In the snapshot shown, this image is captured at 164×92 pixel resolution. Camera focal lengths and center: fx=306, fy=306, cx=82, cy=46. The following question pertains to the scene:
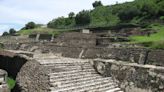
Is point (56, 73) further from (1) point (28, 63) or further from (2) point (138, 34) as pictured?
(2) point (138, 34)

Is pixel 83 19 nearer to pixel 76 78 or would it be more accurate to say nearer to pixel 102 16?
pixel 102 16

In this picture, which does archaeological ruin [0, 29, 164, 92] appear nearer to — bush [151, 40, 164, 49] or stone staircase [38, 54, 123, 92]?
stone staircase [38, 54, 123, 92]

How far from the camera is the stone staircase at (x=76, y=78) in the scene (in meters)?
10.4

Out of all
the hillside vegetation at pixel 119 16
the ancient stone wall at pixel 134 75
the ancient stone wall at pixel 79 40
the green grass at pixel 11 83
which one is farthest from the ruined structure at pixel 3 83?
the hillside vegetation at pixel 119 16

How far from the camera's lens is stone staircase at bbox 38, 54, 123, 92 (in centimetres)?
1043

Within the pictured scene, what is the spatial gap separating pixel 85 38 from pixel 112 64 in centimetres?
1129

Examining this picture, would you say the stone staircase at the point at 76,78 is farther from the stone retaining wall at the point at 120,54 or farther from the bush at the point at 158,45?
the bush at the point at 158,45

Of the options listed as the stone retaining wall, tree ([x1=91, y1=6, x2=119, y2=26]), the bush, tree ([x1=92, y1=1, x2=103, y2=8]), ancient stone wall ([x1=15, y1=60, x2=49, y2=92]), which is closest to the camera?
ancient stone wall ([x1=15, y1=60, x2=49, y2=92])

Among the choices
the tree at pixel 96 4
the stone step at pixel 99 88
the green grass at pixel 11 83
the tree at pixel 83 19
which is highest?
the tree at pixel 96 4

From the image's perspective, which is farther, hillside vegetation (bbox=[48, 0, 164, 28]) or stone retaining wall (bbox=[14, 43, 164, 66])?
hillside vegetation (bbox=[48, 0, 164, 28])

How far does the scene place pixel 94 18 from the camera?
57094mm

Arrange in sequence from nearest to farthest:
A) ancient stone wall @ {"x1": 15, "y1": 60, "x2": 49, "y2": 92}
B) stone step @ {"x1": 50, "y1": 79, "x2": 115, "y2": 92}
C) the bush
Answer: stone step @ {"x1": 50, "y1": 79, "x2": 115, "y2": 92} < ancient stone wall @ {"x1": 15, "y1": 60, "x2": 49, "y2": 92} < the bush

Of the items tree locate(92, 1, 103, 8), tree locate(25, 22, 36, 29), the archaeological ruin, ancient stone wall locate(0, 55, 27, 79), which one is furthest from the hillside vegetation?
ancient stone wall locate(0, 55, 27, 79)

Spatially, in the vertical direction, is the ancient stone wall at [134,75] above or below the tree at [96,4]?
below
